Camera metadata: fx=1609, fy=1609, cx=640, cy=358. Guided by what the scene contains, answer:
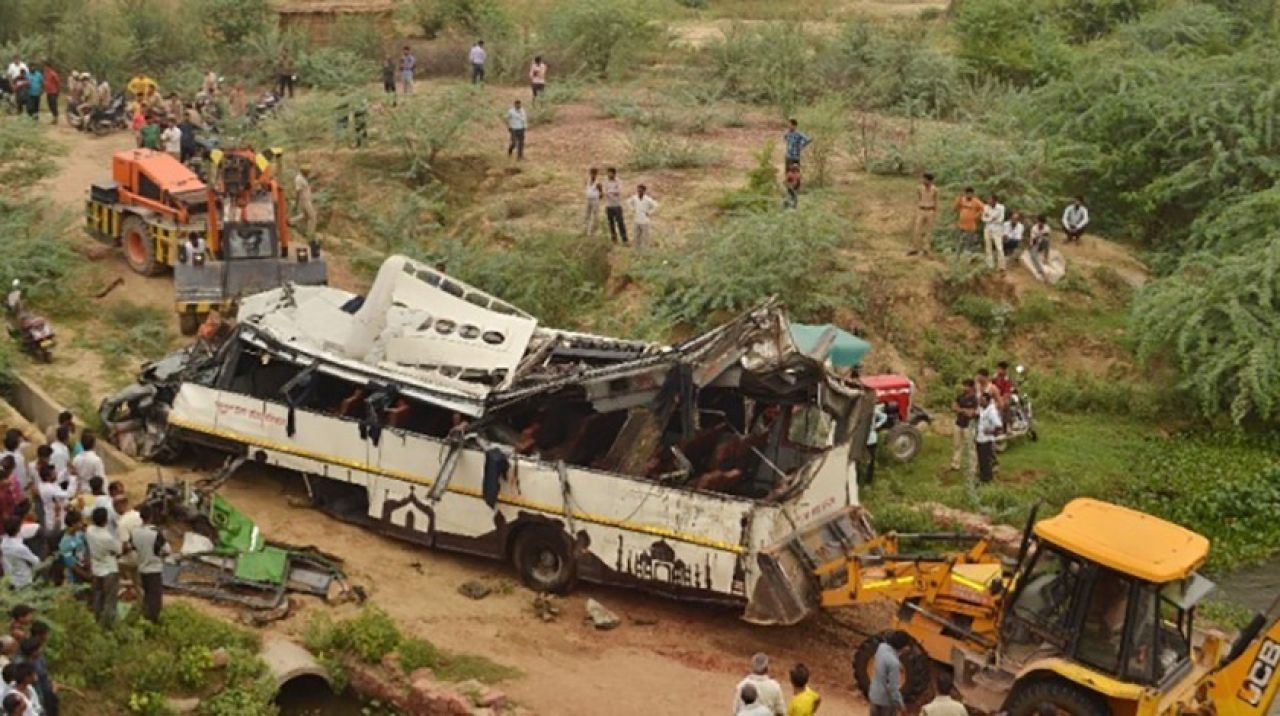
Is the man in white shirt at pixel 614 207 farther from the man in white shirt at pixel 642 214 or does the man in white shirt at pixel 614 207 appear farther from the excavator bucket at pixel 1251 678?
the excavator bucket at pixel 1251 678

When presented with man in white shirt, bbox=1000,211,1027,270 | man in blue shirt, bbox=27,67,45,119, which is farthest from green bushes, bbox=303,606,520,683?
man in blue shirt, bbox=27,67,45,119

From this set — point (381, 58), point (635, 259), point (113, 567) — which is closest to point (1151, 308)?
point (635, 259)

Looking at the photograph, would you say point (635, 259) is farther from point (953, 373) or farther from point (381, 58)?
point (381, 58)

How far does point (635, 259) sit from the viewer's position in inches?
951

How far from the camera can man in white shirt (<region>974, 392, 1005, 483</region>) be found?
743 inches

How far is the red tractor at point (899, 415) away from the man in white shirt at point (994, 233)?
363 centimetres

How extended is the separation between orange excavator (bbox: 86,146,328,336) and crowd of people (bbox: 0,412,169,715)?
766 cm

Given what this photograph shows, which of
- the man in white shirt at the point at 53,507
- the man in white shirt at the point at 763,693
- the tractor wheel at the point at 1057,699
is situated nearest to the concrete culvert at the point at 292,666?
the man in white shirt at the point at 53,507

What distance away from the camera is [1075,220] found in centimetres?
2517

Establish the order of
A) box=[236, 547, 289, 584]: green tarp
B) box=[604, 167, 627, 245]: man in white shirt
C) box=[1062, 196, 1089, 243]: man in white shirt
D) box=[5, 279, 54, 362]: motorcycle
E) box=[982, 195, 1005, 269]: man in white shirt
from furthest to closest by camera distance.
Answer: box=[1062, 196, 1089, 243]: man in white shirt
box=[604, 167, 627, 245]: man in white shirt
box=[982, 195, 1005, 269]: man in white shirt
box=[5, 279, 54, 362]: motorcycle
box=[236, 547, 289, 584]: green tarp

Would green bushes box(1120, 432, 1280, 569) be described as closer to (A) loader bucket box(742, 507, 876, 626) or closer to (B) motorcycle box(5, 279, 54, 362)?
(A) loader bucket box(742, 507, 876, 626)

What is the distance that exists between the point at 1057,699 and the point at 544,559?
18.5 ft

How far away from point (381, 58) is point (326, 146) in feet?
27.1

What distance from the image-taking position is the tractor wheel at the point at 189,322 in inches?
879
